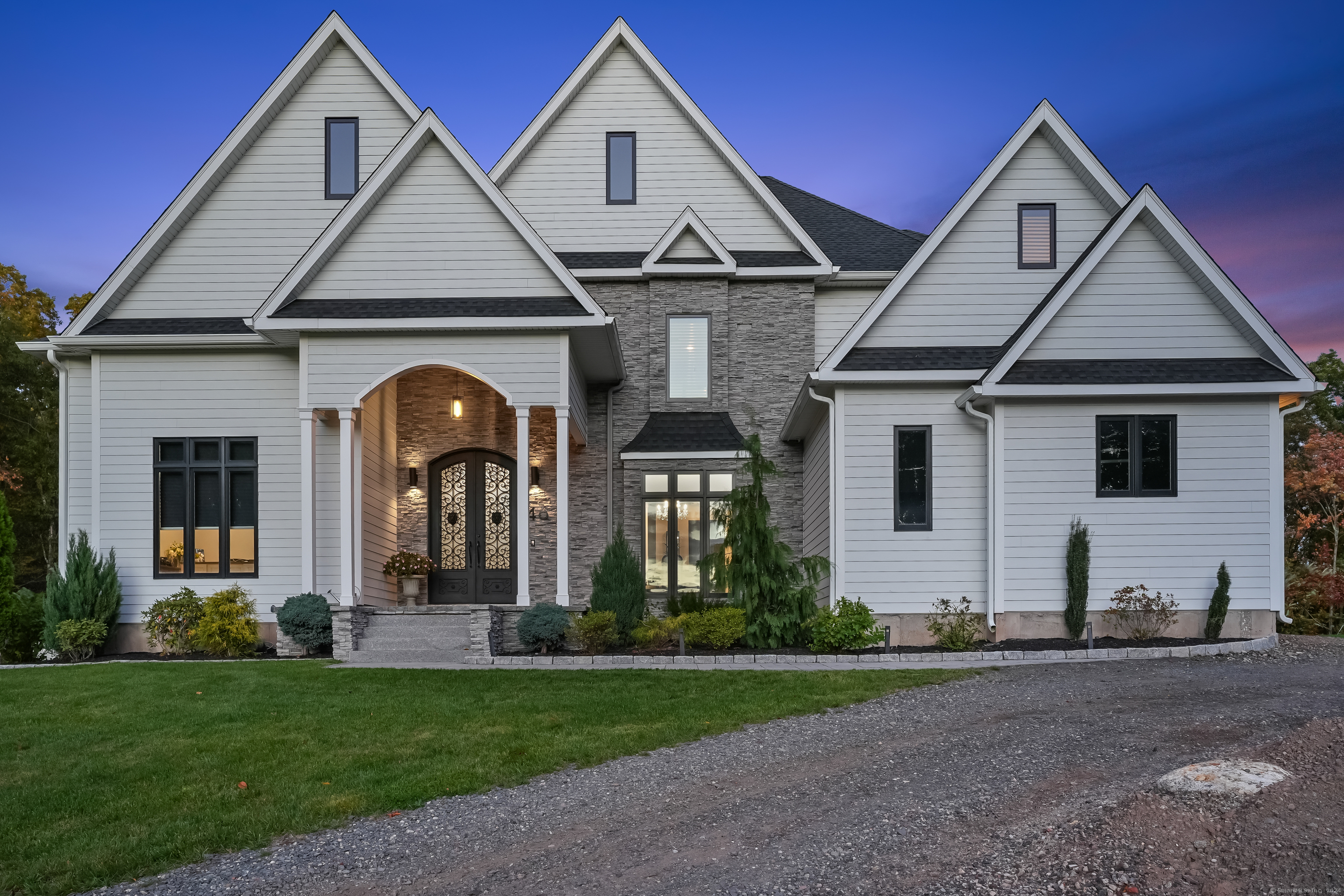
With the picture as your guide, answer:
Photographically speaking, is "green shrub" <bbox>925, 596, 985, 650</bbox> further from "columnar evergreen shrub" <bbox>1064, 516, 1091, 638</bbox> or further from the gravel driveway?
the gravel driveway

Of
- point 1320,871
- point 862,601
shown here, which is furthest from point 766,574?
point 1320,871

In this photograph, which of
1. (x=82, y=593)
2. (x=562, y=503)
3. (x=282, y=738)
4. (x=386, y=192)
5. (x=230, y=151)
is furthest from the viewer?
(x=230, y=151)

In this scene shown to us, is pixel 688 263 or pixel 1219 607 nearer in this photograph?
pixel 1219 607

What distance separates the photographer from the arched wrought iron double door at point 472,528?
1731 centimetres

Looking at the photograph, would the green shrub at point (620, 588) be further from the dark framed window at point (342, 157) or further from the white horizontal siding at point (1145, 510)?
the dark framed window at point (342, 157)

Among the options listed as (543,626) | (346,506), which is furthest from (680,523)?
(346,506)

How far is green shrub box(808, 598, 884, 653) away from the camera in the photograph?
1264cm

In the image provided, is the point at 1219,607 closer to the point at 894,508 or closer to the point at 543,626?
the point at 894,508

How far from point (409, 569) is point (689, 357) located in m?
5.95

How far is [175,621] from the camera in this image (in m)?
14.4

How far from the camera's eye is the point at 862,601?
13.8 meters

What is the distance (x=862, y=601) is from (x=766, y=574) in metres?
1.53

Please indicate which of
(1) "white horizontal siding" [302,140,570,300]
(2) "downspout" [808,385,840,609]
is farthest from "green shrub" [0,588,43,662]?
(2) "downspout" [808,385,840,609]

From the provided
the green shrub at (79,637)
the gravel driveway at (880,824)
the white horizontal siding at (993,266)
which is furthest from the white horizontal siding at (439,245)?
the gravel driveway at (880,824)
